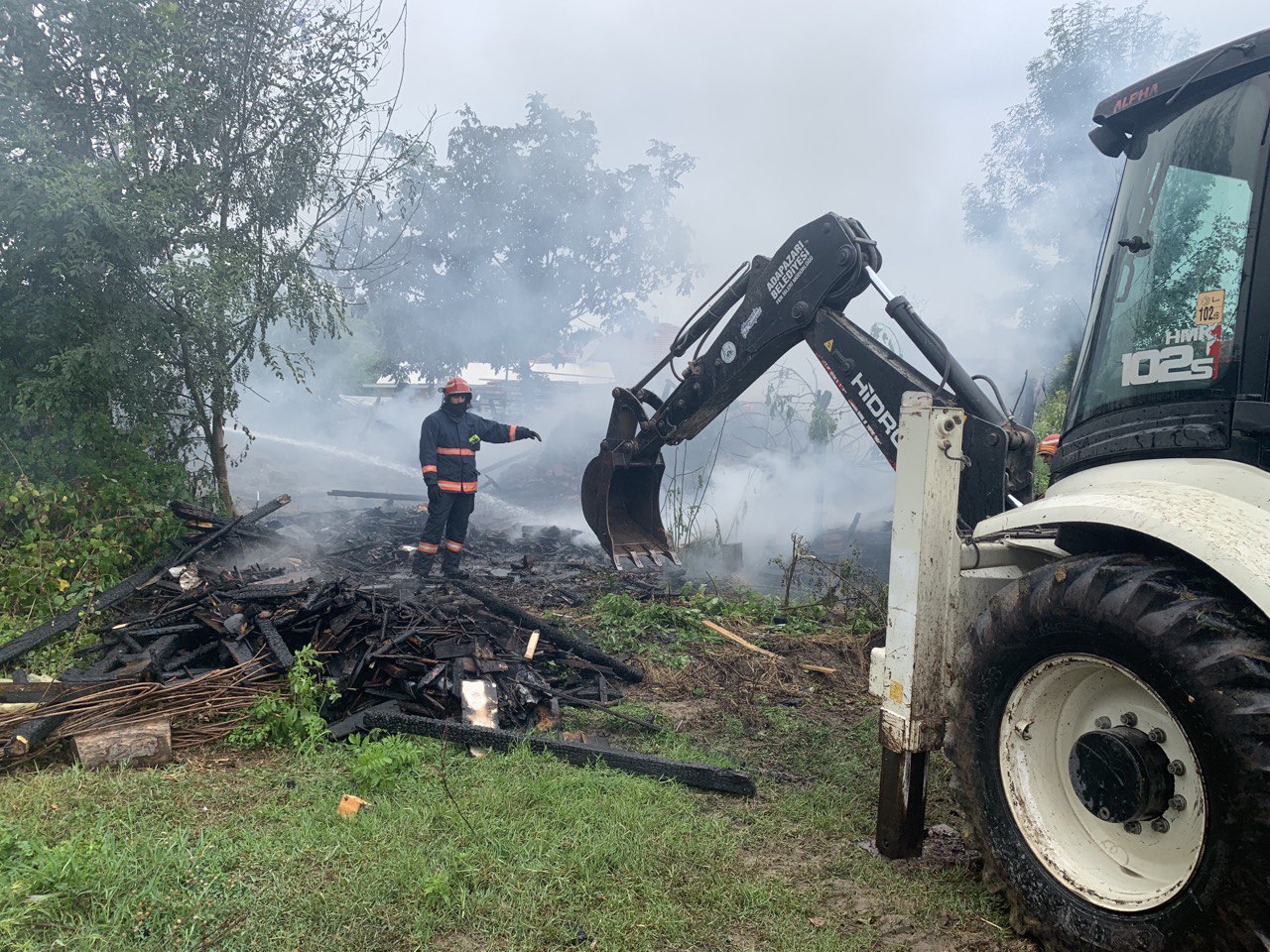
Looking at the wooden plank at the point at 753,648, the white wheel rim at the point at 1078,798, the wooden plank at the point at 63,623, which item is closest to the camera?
the white wheel rim at the point at 1078,798

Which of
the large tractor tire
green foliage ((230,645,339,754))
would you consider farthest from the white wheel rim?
green foliage ((230,645,339,754))

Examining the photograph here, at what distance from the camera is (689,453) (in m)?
18.6

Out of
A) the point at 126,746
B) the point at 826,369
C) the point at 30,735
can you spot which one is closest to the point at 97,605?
the point at 30,735

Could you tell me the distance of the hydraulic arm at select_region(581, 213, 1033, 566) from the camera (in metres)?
4.21

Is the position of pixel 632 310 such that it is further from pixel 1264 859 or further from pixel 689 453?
pixel 1264 859

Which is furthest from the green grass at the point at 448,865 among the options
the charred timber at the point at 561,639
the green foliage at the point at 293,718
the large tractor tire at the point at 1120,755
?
the charred timber at the point at 561,639

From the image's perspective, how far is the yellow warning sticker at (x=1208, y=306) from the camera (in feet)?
8.77

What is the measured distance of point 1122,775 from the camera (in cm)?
252

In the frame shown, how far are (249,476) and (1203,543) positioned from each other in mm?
17665

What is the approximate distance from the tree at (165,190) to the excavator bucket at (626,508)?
4440 mm

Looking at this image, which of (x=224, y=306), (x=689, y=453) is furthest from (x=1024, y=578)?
(x=689, y=453)

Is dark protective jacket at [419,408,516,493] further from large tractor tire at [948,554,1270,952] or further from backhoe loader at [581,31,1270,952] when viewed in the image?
large tractor tire at [948,554,1270,952]

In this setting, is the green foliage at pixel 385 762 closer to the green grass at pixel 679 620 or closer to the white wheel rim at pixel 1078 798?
the green grass at pixel 679 620

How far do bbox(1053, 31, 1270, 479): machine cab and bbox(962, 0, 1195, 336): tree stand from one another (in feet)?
51.8
